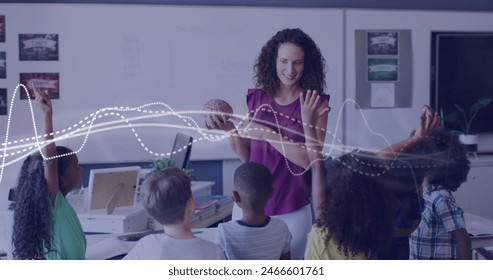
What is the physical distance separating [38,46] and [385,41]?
111 centimetres

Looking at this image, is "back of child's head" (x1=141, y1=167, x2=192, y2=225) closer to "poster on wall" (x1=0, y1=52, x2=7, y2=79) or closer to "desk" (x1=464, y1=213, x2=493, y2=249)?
"poster on wall" (x1=0, y1=52, x2=7, y2=79)

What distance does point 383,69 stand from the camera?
199 cm

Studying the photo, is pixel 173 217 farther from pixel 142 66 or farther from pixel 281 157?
pixel 142 66

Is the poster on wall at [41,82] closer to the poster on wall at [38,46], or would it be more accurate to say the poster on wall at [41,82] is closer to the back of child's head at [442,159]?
the poster on wall at [38,46]

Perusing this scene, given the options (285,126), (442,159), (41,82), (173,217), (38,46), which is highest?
(38,46)

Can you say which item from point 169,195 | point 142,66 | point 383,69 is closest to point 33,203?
point 169,195

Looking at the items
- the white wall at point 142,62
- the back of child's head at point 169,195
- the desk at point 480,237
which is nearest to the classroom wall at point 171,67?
the white wall at point 142,62

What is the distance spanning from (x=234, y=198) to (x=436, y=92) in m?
0.75

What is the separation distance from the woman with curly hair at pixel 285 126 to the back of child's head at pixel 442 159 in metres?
0.33

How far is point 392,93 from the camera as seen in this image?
199cm

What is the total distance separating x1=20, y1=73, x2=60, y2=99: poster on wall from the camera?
1922 mm

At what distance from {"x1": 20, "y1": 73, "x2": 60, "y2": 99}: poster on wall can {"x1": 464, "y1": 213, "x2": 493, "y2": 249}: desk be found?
1384 millimetres

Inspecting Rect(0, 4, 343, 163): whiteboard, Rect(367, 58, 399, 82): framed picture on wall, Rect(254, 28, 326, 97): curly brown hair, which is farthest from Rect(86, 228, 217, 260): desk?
Rect(367, 58, 399, 82): framed picture on wall
